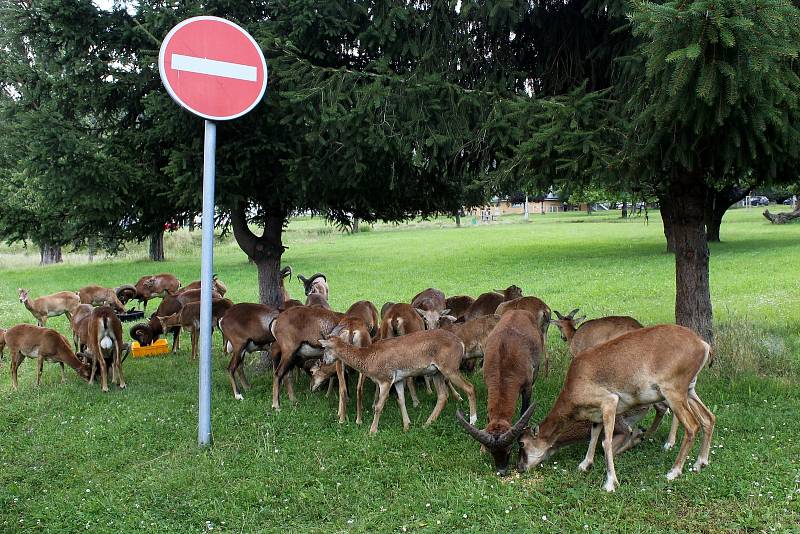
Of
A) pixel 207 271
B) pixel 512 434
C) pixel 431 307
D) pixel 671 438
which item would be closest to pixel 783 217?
pixel 431 307

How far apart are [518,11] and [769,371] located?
18.4 ft

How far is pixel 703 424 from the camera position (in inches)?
235

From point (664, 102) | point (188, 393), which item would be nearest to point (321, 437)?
point (188, 393)

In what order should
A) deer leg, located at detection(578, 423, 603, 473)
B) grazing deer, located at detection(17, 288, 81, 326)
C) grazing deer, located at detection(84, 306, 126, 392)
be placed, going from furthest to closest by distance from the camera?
grazing deer, located at detection(17, 288, 81, 326)
grazing deer, located at detection(84, 306, 126, 392)
deer leg, located at detection(578, 423, 603, 473)

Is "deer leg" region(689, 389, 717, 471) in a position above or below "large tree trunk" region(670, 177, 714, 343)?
below

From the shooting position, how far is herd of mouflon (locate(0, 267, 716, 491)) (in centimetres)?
585

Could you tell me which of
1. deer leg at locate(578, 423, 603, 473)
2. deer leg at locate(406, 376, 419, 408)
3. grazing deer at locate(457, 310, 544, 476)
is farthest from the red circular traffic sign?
deer leg at locate(578, 423, 603, 473)

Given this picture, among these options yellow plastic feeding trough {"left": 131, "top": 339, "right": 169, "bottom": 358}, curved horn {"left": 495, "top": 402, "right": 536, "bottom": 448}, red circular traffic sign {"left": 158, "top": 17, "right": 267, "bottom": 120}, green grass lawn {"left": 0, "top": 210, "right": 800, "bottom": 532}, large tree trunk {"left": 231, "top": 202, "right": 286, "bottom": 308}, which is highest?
red circular traffic sign {"left": 158, "top": 17, "right": 267, "bottom": 120}

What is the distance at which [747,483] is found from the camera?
18.0 feet

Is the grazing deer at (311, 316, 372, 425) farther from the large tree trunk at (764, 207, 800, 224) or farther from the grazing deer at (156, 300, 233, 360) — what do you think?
the large tree trunk at (764, 207, 800, 224)

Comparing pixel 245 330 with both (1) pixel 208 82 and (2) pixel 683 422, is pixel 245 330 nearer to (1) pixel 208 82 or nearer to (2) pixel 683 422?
(1) pixel 208 82

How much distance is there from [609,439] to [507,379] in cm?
123

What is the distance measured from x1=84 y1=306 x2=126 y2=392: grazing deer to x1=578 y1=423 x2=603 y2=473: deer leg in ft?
21.5

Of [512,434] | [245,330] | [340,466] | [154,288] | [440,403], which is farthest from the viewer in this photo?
[154,288]
